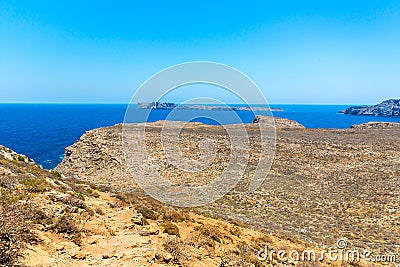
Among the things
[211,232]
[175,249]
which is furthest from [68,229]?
[211,232]

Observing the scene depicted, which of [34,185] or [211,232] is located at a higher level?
[34,185]

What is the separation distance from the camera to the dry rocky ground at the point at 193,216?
927 cm

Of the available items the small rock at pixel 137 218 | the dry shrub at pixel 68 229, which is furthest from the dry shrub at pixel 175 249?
the dry shrub at pixel 68 229

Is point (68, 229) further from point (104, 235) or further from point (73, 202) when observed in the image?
point (73, 202)

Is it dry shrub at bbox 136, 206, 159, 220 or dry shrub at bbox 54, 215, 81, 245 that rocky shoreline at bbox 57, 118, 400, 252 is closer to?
dry shrub at bbox 136, 206, 159, 220

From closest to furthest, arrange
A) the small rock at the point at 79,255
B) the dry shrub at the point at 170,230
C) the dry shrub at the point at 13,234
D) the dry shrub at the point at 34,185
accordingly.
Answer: the dry shrub at the point at 13,234, the small rock at the point at 79,255, the dry shrub at the point at 170,230, the dry shrub at the point at 34,185

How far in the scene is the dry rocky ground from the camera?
30.4ft

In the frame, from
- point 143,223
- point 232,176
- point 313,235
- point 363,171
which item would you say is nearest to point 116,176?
point 232,176

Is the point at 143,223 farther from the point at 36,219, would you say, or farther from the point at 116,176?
the point at 116,176

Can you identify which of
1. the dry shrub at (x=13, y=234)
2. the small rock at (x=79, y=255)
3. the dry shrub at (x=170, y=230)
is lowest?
the dry shrub at (x=170, y=230)

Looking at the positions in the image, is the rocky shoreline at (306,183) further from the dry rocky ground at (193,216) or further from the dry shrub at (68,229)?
the dry shrub at (68,229)

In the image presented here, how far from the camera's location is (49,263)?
26.7 ft

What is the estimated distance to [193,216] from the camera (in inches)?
661

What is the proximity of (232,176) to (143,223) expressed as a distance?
19.3 m
